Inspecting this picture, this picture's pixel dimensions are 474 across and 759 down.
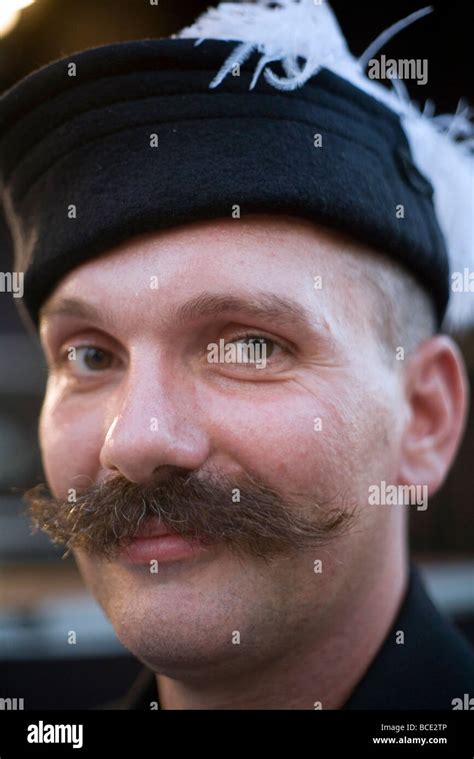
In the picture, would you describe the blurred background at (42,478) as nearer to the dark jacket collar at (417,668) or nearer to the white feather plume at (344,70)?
the white feather plume at (344,70)

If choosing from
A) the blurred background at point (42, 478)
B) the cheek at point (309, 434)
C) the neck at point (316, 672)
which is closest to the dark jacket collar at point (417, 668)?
the neck at point (316, 672)

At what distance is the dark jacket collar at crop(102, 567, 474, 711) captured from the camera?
1.14 metres

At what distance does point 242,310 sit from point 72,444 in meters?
0.32

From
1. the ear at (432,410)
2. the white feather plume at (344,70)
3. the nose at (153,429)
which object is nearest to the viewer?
the nose at (153,429)

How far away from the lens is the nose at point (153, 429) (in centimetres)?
96

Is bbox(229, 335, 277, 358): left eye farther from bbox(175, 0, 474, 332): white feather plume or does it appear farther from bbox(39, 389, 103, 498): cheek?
bbox(175, 0, 474, 332): white feather plume

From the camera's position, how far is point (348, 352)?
108cm

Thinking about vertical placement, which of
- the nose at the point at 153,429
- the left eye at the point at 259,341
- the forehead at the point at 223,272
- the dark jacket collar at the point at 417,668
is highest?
the forehead at the point at 223,272

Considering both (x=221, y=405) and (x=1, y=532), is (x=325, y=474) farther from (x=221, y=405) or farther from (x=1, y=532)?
(x=1, y=532)

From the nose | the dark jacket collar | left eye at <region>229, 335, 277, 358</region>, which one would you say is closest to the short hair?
left eye at <region>229, 335, 277, 358</region>

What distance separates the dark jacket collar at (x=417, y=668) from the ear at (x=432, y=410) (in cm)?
22

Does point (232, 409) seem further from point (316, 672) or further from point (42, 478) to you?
point (42, 478)

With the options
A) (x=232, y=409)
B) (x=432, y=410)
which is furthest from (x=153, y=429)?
(x=432, y=410)

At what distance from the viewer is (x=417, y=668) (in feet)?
3.81
